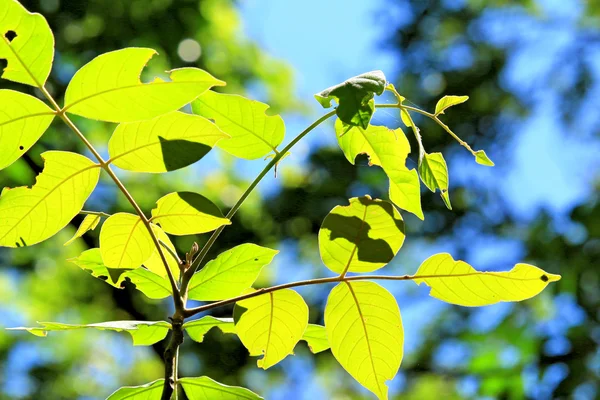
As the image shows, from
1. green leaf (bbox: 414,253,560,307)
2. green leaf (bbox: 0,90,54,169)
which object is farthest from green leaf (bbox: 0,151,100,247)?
green leaf (bbox: 414,253,560,307)

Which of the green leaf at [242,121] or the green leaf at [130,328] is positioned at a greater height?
the green leaf at [242,121]

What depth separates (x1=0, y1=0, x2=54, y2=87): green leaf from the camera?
13.0 inches

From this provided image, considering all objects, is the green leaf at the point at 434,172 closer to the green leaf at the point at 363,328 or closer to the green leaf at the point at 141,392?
the green leaf at the point at 363,328

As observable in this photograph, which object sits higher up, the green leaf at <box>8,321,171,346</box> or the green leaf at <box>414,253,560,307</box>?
the green leaf at <box>414,253,560,307</box>

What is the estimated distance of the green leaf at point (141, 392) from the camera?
1.38 feet

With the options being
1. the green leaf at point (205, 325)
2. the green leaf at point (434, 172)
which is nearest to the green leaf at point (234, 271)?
the green leaf at point (205, 325)

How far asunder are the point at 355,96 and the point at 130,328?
227 mm

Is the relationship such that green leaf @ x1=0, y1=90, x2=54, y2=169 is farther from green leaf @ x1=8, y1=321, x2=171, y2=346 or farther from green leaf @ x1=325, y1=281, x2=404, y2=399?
green leaf @ x1=325, y1=281, x2=404, y2=399

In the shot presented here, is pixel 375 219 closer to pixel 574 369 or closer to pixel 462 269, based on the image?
pixel 462 269

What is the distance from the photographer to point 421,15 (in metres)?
5.74

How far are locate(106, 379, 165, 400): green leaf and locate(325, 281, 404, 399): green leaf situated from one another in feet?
0.46

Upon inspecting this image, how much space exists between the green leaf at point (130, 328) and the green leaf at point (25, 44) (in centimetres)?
16

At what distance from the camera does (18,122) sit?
36 cm

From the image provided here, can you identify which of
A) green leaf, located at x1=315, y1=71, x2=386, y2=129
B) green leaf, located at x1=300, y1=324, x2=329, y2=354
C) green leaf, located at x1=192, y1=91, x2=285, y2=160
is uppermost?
green leaf, located at x1=192, y1=91, x2=285, y2=160
